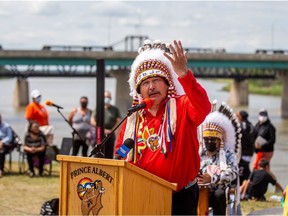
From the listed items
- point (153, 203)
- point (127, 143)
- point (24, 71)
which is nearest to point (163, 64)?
point (127, 143)

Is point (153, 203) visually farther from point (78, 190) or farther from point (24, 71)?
point (24, 71)

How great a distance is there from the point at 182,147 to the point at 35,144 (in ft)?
26.1

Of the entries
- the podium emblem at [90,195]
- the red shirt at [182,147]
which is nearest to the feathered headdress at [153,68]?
the red shirt at [182,147]

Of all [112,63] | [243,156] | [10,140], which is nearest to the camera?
[243,156]

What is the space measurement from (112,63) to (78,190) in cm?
4289

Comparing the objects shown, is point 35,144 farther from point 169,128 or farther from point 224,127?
point 169,128

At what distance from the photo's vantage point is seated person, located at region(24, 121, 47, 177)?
40.9 feet

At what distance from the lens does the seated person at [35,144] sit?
12.5 m

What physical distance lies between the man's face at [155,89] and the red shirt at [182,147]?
0.07 metres

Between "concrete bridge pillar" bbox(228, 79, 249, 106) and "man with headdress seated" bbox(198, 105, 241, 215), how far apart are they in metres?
57.4

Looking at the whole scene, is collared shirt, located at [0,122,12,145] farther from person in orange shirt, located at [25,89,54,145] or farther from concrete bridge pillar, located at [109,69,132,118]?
concrete bridge pillar, located at [109,69,132,118]

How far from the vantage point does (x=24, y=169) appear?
13297 mm

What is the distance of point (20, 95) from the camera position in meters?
61.6

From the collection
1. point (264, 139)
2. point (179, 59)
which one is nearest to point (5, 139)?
point (264, 139)
